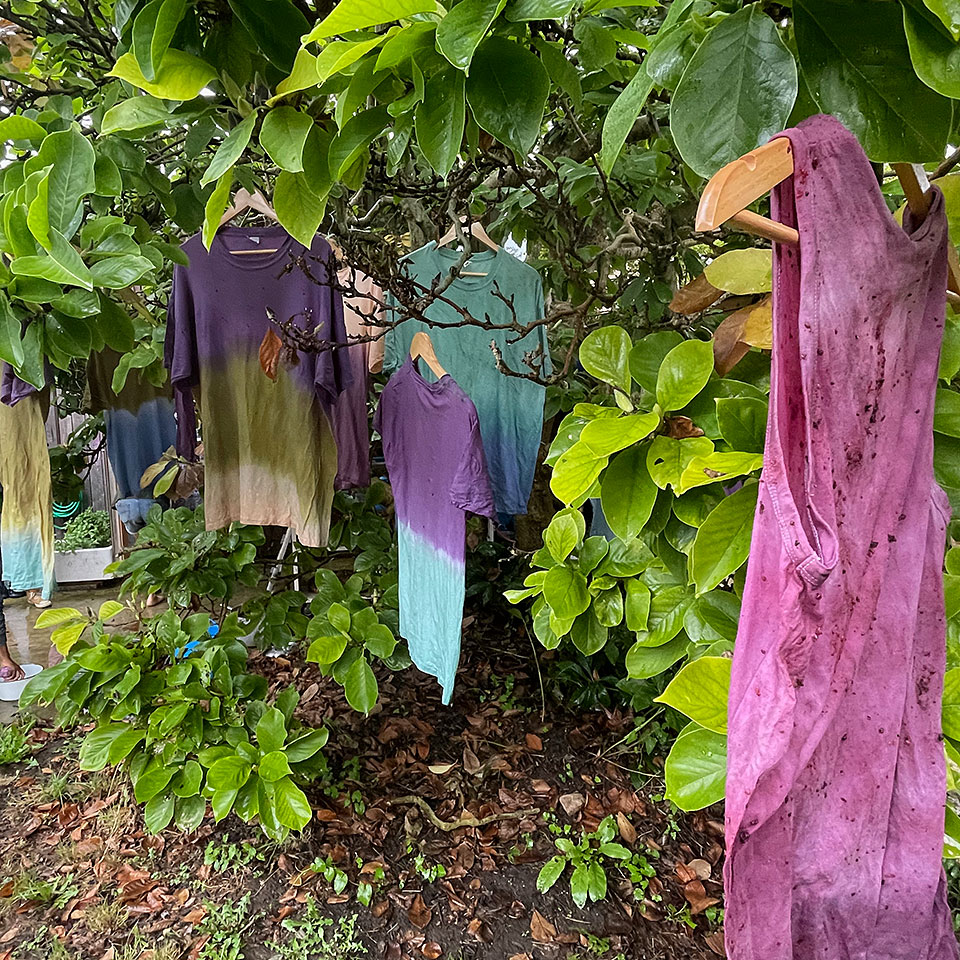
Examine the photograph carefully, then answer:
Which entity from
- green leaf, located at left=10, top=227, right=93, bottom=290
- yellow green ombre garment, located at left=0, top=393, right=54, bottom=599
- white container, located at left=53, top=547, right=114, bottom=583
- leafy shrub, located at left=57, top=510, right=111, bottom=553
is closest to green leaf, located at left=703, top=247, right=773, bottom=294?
green leaf, located at left=10, top=227, right=93, bottom=290

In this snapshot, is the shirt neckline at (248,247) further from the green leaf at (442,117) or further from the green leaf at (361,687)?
the green leaf at (442,117)

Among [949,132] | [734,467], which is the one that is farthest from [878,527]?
[949,132]

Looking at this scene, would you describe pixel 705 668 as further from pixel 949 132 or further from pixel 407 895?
pixel 407 895

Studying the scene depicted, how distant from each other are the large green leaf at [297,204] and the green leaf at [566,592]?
0.72m

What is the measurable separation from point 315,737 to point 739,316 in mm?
1831

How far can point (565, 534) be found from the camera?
1177 mm

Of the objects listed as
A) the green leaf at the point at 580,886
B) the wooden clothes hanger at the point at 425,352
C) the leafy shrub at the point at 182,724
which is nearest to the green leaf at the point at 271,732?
the leafy shrub at the point at 182,724

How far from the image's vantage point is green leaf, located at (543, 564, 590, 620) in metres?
1.24

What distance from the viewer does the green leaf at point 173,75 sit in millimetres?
783

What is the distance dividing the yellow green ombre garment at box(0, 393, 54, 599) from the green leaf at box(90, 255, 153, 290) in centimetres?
149

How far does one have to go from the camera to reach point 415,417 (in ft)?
6.43

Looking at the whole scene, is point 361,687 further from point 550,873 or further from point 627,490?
point 627,490

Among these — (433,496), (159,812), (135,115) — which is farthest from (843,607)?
(159,812)

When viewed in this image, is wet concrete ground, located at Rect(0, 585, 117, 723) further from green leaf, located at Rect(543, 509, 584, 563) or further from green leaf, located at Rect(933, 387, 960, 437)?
green leaf, located at Rect(933, 387, 960, 437)
